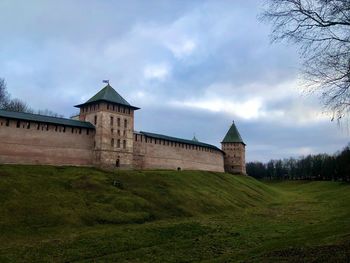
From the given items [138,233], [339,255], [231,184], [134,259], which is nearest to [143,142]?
[231,184]

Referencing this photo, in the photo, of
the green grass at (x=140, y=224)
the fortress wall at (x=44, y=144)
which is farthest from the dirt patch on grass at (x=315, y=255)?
the fortress wall at (x=44, y=144)

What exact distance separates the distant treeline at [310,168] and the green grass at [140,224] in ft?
133

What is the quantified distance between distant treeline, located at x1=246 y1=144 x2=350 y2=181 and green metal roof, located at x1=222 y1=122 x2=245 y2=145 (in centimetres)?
1873

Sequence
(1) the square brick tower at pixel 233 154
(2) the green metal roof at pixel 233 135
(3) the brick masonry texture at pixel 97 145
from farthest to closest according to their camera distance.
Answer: (2) the green metal roof at pixel 233 135, (1) the square brick tower at pixel 233 154, (3) the brick masonry texture at pixel 97 145

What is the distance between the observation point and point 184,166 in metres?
53.7

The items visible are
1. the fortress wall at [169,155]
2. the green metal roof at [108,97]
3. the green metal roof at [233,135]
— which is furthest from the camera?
the green metal roof at [233,135]

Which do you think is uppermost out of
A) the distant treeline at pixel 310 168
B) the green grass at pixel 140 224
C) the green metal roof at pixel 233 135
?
the green metal roof at pixel 233 135

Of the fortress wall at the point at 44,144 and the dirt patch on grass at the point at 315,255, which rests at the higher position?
the fortress wall at the point at 44,144

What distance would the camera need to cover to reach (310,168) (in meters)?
102

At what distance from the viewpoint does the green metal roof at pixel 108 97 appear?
145ft

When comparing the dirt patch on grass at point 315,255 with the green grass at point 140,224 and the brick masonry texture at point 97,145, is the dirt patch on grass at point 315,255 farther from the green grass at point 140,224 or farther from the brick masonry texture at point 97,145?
the brick masonry texture at point 97,145

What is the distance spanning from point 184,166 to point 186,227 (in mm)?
29912

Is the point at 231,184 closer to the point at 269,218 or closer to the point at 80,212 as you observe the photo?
the point at 269,218

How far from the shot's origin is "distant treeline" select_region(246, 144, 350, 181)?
75.9 m
